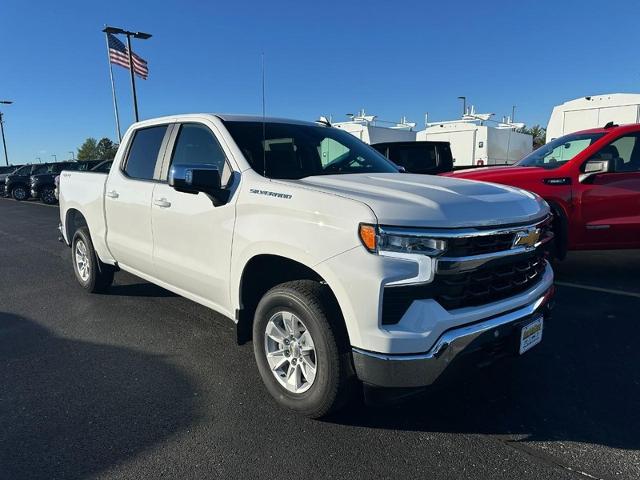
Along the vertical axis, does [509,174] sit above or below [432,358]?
above

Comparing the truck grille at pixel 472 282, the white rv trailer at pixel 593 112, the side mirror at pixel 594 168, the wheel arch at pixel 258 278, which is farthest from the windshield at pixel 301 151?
the white rv trailer at pixel 593 112

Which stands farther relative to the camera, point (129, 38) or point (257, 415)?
point (129, 38)

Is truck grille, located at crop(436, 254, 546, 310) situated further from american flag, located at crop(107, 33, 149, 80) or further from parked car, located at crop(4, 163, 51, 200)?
parked car, located at crop(4, 163, 51, 200)

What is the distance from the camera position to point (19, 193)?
24234mm

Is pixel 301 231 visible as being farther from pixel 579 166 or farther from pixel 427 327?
pixel 579 166

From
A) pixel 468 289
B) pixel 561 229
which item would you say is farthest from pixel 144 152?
pixel 561 229

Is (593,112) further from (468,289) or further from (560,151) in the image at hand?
(468,289)

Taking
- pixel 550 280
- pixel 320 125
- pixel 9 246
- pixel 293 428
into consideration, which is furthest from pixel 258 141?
pixel 9 246

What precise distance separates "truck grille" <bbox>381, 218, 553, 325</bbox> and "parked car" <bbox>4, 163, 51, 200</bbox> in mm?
25385

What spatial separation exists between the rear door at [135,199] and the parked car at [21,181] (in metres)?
22.0

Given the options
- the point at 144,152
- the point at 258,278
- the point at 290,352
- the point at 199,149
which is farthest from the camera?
the point at 144,152

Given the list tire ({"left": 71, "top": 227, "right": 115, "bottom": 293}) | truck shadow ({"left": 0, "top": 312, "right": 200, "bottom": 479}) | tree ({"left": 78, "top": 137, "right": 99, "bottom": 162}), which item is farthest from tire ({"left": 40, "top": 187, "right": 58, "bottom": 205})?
tree ({"left": 78, "top": 137, "right": 99, "bottom": 162})

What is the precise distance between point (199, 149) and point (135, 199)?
0.94 meters

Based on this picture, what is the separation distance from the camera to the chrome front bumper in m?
2.38
